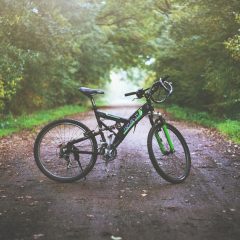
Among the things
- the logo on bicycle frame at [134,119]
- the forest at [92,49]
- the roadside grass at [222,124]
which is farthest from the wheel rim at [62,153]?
the forest at [92,49]

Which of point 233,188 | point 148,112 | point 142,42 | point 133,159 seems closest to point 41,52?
point 133,159

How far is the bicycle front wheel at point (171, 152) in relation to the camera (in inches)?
249

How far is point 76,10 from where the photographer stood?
2147 centimetres

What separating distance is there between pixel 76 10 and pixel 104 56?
6257 millimetres

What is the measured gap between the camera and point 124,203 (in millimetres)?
5227

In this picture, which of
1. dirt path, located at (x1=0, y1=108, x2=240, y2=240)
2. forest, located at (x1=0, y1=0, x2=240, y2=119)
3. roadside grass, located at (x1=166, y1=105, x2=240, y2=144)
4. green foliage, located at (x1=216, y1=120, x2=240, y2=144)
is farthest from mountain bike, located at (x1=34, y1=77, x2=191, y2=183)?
forest, located at (x1=0, y1=0, x2=240, y2=119)

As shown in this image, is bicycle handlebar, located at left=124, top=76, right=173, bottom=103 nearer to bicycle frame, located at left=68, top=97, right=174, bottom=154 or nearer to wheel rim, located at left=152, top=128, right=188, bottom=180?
bicycle frame, located at left=68, top=97, right=174, bottom=154

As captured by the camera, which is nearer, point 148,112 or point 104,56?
point 148,112

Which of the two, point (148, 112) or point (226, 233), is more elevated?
point (148, 112)

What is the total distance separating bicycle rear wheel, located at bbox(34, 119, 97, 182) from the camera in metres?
6.31

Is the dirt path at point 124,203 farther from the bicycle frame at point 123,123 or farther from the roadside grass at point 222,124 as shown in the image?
the roadside grass at point 222,124

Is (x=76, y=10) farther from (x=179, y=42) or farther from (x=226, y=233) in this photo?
(x=226, y=233)

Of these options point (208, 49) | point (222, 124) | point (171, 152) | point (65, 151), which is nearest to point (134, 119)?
point (171, 152)

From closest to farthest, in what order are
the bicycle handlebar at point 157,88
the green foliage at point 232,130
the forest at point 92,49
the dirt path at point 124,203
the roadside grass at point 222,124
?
the dirt path at point 124,203
the bicycle handlebar at point 157,88
the green foliage at point 232,130
the roadside grass at point 222,124
the forest at point 92,49
